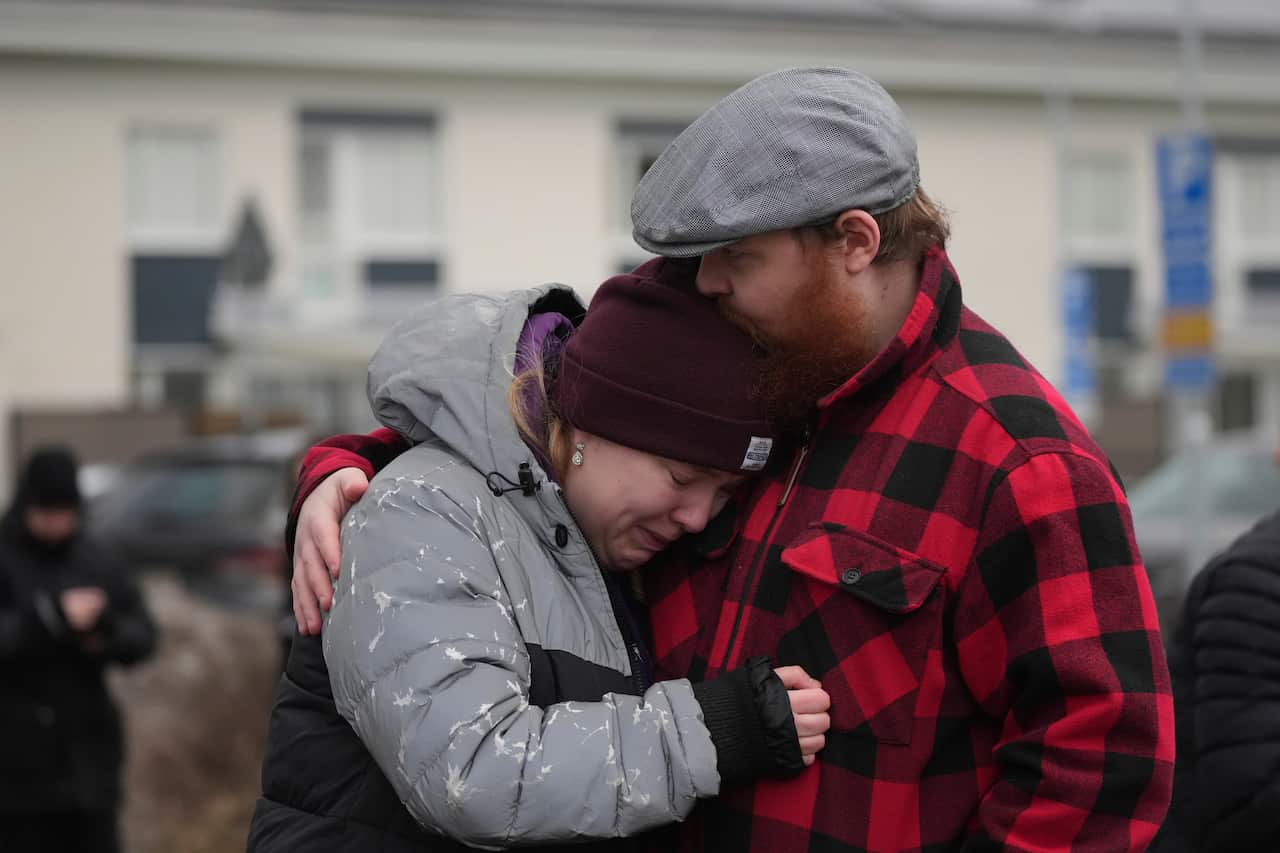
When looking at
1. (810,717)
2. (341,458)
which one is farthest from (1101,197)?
(810,717)

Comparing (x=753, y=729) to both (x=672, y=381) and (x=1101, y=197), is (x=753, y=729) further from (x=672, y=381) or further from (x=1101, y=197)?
(x=1101, y=197)

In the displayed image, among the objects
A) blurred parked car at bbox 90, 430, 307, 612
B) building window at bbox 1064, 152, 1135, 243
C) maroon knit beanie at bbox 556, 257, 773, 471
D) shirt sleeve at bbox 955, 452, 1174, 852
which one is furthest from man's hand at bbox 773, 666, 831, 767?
building window at bbox 1064, 152, 1135, 243

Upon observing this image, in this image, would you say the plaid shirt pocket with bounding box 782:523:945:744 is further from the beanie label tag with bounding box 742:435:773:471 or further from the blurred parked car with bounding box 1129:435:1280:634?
the blurred parked car with bounding box 1129:435:1280:634

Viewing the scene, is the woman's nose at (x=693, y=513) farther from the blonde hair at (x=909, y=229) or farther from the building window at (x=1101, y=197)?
the building window at (x=1101, y=197)

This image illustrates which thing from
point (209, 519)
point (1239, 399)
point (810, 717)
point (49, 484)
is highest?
point (810, 717)

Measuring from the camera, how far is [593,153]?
72.6 ft

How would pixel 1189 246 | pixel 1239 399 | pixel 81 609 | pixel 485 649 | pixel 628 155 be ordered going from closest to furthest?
1. pixel 485 649
2. pixel 81 609
3. pixel 1189 246
4. pixel 628 155
5. pixel 1239 399

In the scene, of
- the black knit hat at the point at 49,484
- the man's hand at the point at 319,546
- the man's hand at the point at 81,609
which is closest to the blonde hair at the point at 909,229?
the man's hand at the point at 319,546

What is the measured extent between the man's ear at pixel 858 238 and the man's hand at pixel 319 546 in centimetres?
78

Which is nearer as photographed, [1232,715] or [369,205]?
[1232,715]

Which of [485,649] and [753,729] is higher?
[485,649]

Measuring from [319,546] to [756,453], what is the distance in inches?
24.6

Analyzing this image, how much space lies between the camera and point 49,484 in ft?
16.1

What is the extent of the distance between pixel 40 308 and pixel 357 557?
2068cm
